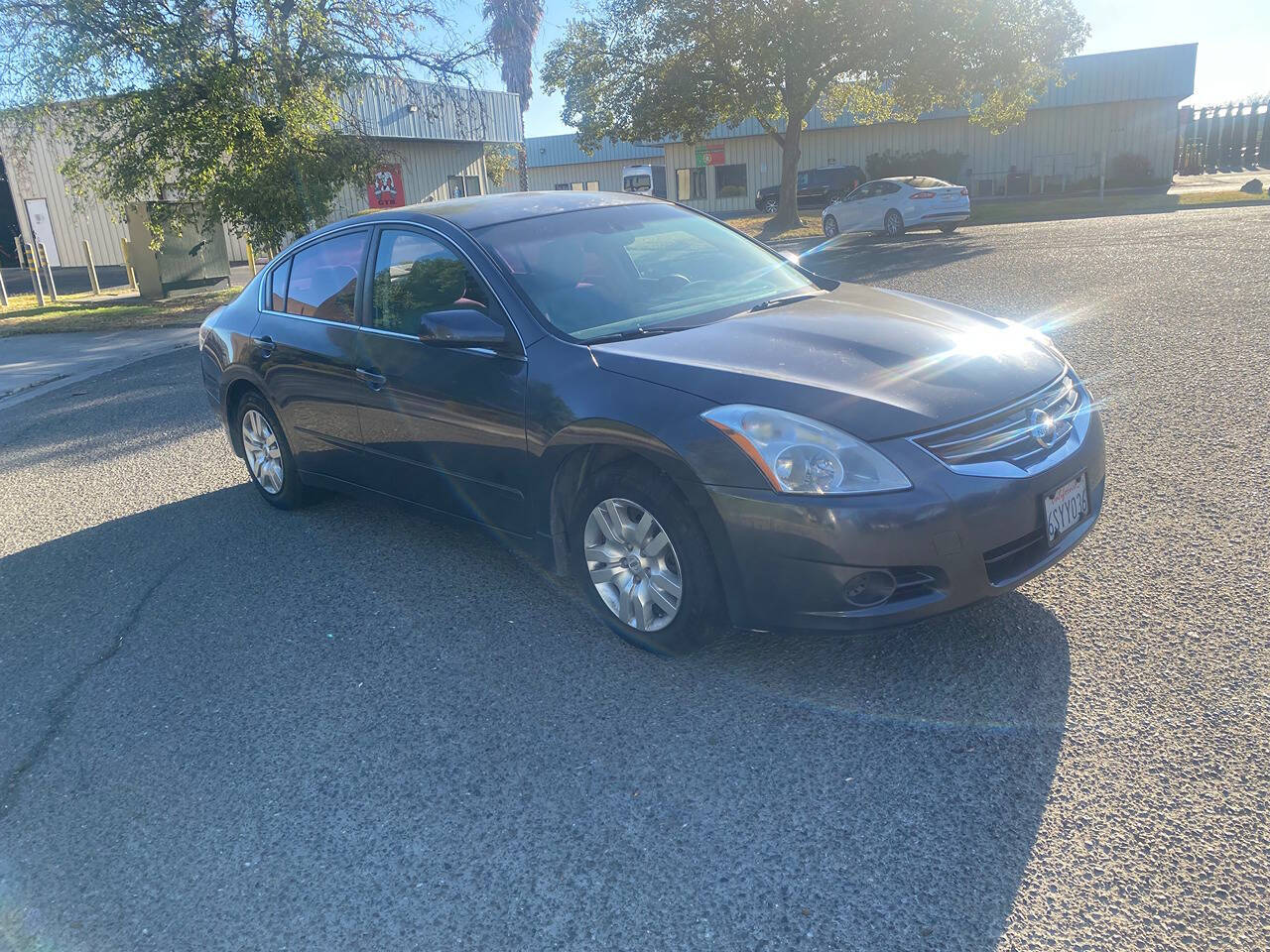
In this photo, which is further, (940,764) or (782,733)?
(782,733)

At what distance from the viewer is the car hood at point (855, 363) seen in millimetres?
3193

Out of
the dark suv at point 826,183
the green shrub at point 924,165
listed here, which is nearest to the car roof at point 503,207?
the dark suv at point 826,183

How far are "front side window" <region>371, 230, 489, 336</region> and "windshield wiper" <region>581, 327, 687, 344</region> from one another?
22.5 inches

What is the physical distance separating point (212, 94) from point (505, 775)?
16.3 m

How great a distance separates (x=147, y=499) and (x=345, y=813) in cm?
417

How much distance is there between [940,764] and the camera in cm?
287

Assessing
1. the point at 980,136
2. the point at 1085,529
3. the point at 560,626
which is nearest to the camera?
the point at 1085,529

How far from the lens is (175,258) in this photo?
20719 mm

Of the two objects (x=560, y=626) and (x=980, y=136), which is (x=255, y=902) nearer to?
(x=560, y=626)

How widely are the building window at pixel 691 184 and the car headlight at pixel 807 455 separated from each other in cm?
4645

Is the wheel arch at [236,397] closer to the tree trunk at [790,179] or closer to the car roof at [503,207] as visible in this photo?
the car roof at [503,207]

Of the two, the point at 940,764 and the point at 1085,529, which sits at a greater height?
the point at 1085,529

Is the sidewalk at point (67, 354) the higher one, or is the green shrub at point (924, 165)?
the green shrub at point (924, 165)

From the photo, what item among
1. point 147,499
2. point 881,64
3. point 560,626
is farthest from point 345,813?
point 881,64
